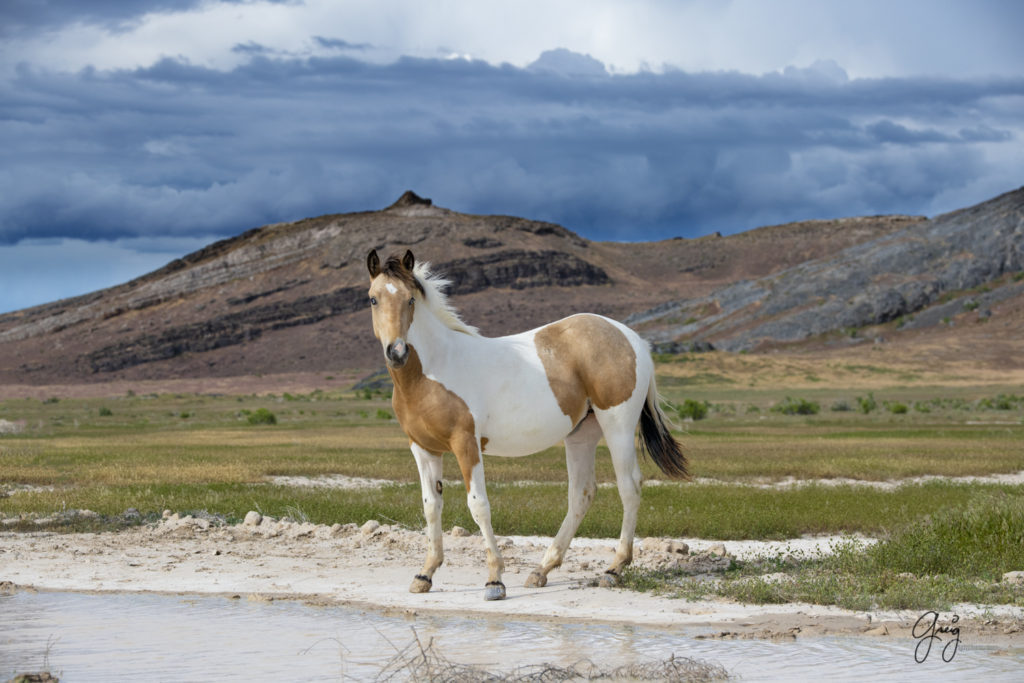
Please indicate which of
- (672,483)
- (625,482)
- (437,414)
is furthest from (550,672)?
(672,483)

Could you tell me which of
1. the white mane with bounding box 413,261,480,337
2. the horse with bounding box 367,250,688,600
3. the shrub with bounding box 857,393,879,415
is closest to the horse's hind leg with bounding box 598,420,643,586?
the horse with bounding box 367,250,688,600

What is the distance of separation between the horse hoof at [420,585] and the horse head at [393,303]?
2.44 metres

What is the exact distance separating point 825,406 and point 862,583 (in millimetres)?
48051

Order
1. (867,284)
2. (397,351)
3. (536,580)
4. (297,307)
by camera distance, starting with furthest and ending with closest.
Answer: (297,307), (867,284), (536,580), (397,351)

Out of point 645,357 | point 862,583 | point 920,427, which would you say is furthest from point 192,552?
point 920,427

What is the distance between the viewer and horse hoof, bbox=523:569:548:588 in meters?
11.8

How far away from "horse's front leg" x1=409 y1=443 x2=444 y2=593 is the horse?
12 millimetres

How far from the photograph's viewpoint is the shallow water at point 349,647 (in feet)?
28.3

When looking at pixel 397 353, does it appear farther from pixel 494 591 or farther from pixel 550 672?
pixel 550 672

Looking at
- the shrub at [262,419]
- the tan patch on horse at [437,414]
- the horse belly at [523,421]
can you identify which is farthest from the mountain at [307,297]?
the tan patch on horse at [437,414]

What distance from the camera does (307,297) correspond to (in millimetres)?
161000

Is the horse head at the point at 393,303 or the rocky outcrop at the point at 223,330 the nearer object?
the horse head at the point at 393,303

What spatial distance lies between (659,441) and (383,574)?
3.58 m

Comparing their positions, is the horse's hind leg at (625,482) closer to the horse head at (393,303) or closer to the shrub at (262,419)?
the horse head at (393,303)
